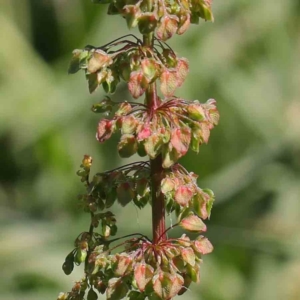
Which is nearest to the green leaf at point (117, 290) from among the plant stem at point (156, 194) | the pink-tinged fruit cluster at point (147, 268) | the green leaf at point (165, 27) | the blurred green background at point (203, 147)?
the pink-tinged fruit cluster at point (147, 268)

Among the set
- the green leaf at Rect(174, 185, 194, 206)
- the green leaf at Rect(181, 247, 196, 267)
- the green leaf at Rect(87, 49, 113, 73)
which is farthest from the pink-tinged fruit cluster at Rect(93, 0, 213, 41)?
the green leaf at Rect(181, 247, 196, 267)

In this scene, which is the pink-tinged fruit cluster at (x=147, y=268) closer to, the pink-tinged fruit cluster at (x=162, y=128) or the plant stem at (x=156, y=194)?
the plant stem at (x=156, y=194)

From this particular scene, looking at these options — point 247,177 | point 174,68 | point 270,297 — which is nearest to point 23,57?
point 247,177

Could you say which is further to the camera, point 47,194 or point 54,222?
point 47,194

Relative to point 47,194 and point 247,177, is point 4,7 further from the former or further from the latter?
point 247,177

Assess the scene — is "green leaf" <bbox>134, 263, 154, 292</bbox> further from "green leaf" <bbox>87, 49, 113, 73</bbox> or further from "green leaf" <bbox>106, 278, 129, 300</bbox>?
"green leaf" <bbox>87, 49, 113, 73</bbox>

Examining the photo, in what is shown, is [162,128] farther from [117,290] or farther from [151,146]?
[117,290]

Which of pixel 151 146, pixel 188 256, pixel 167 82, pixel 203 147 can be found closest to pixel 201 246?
pixel 188 256
